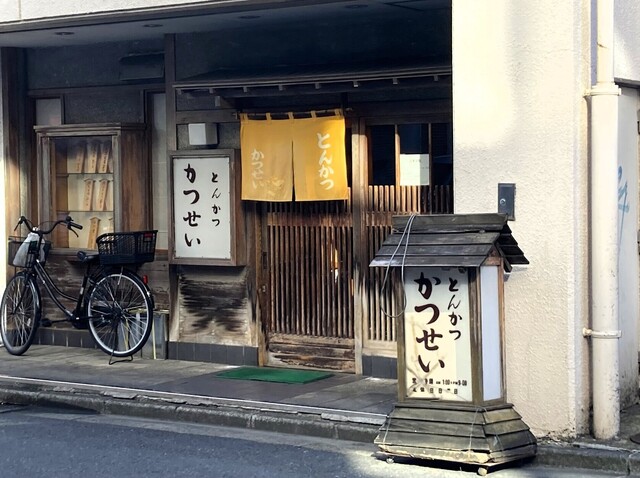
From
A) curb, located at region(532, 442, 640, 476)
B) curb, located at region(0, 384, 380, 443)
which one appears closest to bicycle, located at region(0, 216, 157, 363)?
curb, located at region(0, 384, 380, 443)

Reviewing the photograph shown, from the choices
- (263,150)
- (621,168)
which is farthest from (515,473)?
(263,150)

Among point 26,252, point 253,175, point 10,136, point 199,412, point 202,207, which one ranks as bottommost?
point 199,412

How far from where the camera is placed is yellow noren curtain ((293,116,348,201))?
37.4ft

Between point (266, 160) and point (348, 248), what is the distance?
127 centimetres

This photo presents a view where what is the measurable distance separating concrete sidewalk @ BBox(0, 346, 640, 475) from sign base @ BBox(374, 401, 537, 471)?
14.7 inches

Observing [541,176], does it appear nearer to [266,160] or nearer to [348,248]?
[348,248]

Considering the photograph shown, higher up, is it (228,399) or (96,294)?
(96,294)

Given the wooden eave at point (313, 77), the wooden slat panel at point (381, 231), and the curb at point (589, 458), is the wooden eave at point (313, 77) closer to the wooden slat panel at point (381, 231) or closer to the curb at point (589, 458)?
the wooden slat panel at point (381, 231)

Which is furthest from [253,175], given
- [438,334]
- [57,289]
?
[438,334]

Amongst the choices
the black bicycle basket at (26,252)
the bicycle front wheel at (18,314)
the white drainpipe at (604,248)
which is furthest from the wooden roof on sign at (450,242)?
the bicycle front wheel at (18,314)

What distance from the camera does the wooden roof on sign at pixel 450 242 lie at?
8.09 meters

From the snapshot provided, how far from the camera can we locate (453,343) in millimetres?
8188

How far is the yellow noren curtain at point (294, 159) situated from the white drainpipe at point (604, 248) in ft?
10.8

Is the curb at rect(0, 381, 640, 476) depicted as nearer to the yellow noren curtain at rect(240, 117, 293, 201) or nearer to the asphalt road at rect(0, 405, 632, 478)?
the asphalt road at rect(0, 405, 632, 478)
